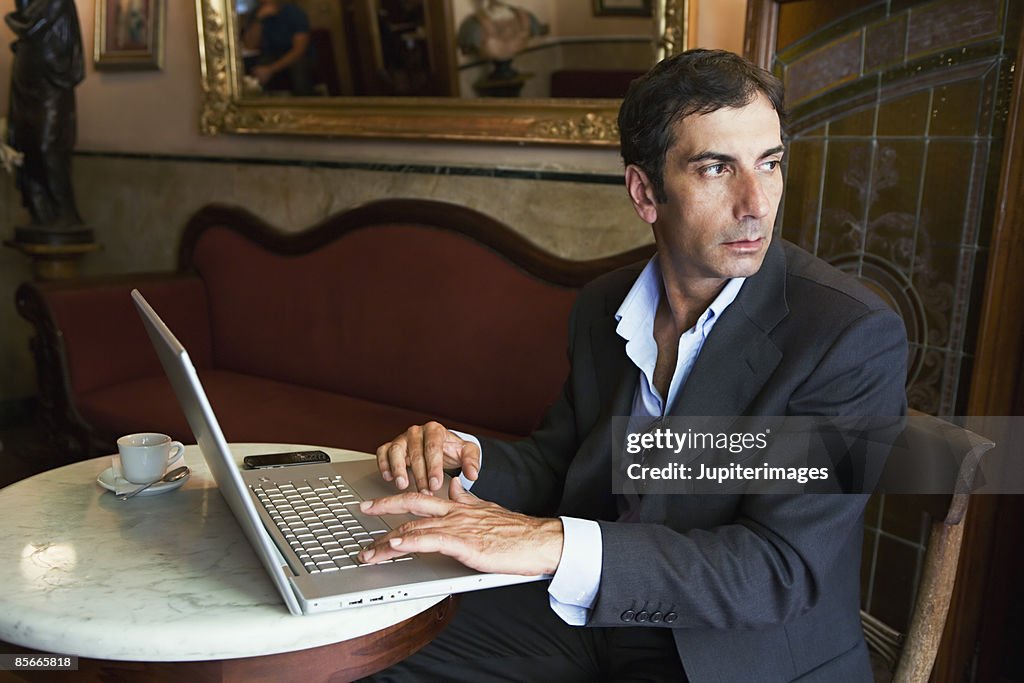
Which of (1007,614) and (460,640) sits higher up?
(460,640)

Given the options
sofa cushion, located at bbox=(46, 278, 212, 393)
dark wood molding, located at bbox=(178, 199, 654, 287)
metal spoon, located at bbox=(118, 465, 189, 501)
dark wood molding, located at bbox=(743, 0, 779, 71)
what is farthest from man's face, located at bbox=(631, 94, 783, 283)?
sofa cushion, located at bbox=(46, 278, 212, 393)

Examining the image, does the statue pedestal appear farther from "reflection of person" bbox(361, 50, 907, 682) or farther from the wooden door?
"reflection of person" bbox(361, 50, 907, 682)

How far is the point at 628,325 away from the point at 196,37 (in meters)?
3.51

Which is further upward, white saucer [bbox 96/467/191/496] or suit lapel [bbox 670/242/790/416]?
suit lapel [bbox 670/242/790/416]

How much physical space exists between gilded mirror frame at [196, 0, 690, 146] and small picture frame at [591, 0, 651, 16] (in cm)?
5

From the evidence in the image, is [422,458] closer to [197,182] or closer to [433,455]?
[433,455]

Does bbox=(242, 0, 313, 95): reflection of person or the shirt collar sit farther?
bbox=(242, 0, 313, 95): reflection of person

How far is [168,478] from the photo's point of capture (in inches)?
65.8

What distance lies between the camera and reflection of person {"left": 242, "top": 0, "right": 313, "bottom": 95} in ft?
13.5

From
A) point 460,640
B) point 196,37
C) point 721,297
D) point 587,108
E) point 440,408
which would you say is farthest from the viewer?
point 196,37

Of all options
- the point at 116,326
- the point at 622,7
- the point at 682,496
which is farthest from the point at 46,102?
the point at 682,496

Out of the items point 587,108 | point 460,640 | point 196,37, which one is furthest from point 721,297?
point 196,37

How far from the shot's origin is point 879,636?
1.55 m

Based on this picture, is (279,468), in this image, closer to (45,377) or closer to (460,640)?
(460,640)
